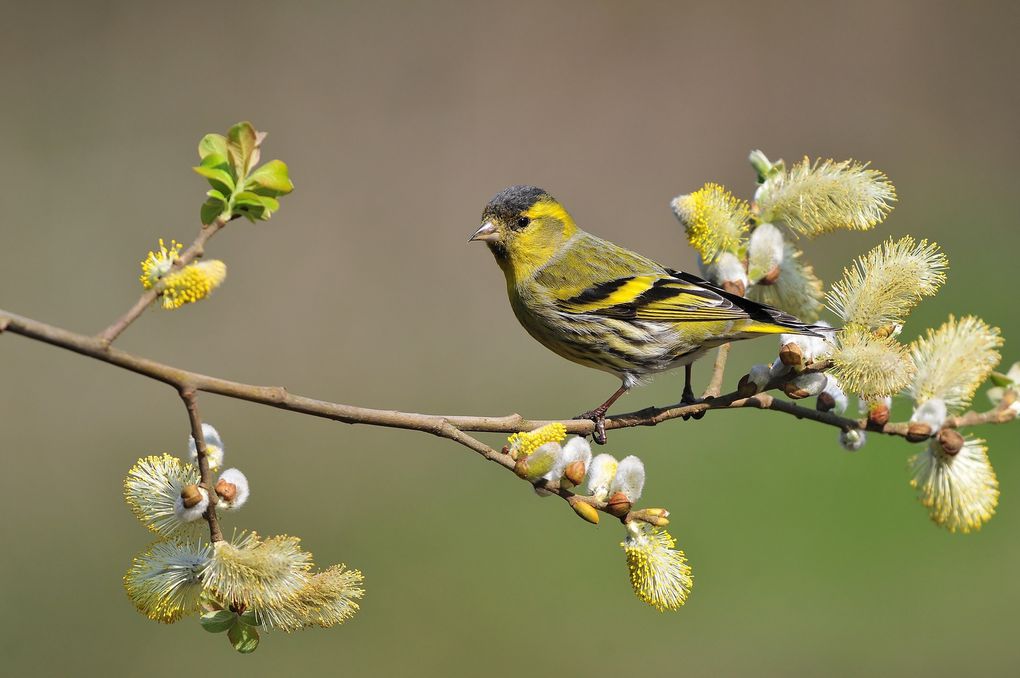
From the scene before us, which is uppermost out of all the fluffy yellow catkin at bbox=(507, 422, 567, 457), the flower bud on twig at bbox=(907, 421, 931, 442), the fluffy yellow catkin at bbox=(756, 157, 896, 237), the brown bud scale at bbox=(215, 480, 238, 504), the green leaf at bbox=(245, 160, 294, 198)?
the fluffy yellow catkin at bbox=(756, 157, 896, 237)

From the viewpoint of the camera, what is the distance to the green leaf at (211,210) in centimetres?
206

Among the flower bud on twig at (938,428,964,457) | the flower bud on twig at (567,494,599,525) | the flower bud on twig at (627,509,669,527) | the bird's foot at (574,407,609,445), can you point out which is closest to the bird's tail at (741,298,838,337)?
the flower bud on twig at (938,428,964,457)

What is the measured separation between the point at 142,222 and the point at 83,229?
19.9 inches

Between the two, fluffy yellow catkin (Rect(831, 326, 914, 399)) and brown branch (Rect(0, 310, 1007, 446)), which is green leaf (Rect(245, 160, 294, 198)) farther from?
fluffy yellow catkin (Rect(831, 326, 914, 399))

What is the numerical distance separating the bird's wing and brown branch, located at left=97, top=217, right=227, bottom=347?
5.49ft

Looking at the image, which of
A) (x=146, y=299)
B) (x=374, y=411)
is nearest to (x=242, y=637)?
(x=374, y=411)

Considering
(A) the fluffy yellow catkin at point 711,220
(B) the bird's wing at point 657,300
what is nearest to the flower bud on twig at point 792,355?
(A) the fluffy yellow catkin at point 711,220

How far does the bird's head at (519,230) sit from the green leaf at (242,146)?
5.98 ft

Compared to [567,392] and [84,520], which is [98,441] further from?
[567,392]

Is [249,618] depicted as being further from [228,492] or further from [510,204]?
[510,204]

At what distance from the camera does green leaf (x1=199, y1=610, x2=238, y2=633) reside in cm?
202

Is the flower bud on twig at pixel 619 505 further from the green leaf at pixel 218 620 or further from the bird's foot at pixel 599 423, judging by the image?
the green leaf at pixel 218 620

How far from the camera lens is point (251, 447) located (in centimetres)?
796

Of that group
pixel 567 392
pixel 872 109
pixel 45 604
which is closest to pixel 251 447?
pixel 45 604
